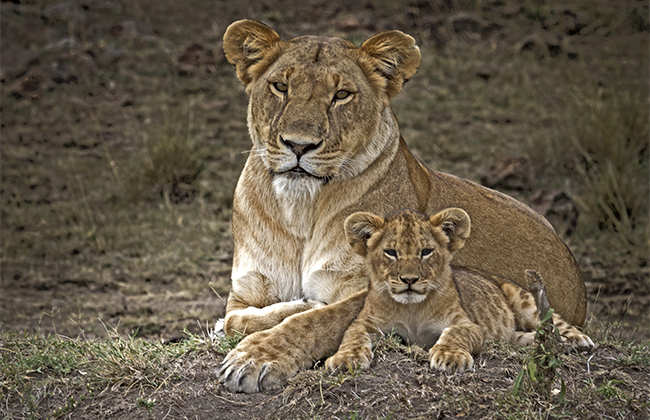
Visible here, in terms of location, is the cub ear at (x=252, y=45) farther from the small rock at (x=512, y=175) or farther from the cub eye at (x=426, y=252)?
the small rock at (x=512, y=175)

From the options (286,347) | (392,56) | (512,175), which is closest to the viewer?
(286,347)

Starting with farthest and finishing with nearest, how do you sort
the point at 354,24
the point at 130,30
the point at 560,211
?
1. the point at 130,30
2. the point at 354,24
3. the point at 560,211

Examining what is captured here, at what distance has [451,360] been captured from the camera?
11.9ft

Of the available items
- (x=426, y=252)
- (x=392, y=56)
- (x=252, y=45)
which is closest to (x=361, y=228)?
(x=426, y=252)

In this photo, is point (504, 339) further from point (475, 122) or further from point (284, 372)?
point (475, 122)

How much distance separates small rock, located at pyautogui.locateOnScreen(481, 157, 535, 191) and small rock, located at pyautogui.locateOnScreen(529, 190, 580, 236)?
2.41ft

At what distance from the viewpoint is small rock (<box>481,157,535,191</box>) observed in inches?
388

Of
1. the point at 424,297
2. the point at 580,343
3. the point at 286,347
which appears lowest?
the point at 580,343

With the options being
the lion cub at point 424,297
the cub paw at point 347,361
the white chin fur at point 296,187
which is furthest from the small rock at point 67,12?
the cub paw at point 347,361

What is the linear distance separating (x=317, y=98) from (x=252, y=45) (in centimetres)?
61

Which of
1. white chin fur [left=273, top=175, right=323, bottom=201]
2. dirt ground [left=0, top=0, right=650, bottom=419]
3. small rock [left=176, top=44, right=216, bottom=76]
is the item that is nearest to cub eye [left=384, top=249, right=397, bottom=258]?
dirt ground [left=0, top=0, right=650, bottom=419]

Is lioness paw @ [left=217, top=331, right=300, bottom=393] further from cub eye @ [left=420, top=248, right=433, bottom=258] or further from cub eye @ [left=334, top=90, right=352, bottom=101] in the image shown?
cub eye @ [left=334, top=90, right=352, bottom=101]

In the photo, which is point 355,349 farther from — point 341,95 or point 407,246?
point 341,95

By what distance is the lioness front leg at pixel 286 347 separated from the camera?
148 inches
